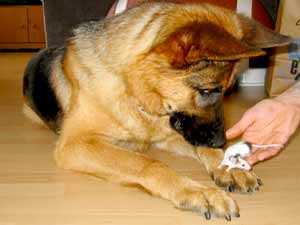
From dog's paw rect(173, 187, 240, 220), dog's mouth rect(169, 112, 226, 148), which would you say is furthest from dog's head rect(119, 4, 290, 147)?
dog's paw rect(173, 187, 240, 220)

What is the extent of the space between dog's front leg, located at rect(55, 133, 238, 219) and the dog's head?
18 centimetres

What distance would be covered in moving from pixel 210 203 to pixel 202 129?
0.28m

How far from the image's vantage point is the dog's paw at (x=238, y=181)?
152cm

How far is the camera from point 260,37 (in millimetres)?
1540

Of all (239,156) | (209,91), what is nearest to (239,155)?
(239,156)

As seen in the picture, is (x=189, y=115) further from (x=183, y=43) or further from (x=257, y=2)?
(x=257, y=2)

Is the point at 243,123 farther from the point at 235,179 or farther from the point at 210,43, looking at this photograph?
the point at 210,43

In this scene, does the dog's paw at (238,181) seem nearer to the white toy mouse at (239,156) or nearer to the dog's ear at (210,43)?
the white toy mouse at (239,156)

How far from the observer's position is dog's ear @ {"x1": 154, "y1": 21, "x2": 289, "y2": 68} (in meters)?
1.22

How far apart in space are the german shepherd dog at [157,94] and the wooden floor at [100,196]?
4 centimetres

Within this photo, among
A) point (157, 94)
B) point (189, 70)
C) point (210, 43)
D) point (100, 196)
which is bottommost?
point (100, 196)

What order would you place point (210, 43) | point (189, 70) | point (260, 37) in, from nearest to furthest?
1. point (210, 43)
2. point (189, 70)
3. point (260, 37)

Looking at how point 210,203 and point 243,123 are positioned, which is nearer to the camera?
point 210,203

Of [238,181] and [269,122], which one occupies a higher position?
[269,122]
